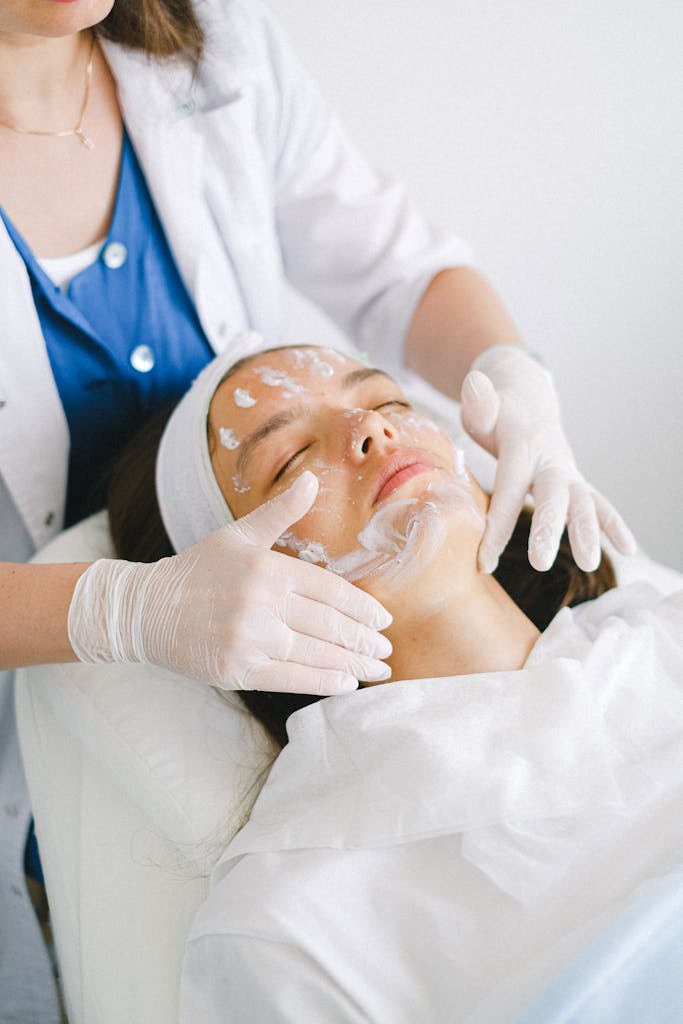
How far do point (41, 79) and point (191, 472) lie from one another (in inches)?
23.5

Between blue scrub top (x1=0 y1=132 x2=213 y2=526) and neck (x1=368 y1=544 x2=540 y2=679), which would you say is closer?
neck (x1=368 y1=544 x2=540 y2=679)

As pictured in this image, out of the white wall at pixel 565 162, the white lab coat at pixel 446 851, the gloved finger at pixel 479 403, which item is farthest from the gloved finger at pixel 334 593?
the white wall at pixel 565 162

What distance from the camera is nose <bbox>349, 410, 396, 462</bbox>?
3.75 ft

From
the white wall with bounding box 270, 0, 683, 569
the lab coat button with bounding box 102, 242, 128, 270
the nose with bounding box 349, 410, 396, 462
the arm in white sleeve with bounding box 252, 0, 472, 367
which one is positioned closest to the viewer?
the nose with bounding box 349, 410, 396, 462

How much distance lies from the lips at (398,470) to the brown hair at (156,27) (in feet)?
2.43

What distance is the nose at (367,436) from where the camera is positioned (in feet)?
3.75

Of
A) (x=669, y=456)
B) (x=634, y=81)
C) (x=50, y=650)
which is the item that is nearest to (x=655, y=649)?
(x=50, y=650)

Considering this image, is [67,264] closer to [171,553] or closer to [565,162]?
[171,553]

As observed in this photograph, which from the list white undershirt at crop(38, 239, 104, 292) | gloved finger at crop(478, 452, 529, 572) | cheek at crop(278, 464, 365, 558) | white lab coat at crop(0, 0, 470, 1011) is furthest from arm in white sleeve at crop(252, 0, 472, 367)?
cheek at crop(278, 464, 365, 558)

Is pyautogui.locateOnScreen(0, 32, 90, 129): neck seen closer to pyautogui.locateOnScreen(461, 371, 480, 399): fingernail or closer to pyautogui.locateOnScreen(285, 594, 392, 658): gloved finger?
pyautogui.locateOnScreen(461, 371, 480, 399): fingernail

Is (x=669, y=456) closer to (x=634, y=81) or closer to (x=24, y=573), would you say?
(x=634, y=81)

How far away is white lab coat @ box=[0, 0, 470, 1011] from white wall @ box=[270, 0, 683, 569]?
0.37 meters

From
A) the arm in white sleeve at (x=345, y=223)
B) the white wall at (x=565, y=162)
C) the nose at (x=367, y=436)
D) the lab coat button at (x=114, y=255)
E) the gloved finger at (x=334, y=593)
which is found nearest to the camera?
the gloved finger at (x=334, y=593)

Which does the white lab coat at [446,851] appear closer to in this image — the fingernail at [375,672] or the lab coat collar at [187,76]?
the fingernail at [375,672]
